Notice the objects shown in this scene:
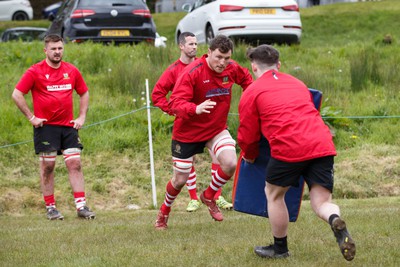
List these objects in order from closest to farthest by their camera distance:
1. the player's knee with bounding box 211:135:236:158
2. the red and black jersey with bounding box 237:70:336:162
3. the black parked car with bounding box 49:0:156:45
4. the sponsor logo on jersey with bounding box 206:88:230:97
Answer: the red and black jersey with bounding box 237:70:336:162, the sponsor logo on jersey with bounding box 206:88:230:97, the player's knee with bounding box 211:135:236:158, the black parked car with bounding box 49:0:156:45

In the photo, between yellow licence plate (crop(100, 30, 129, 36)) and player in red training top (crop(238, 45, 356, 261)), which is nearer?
player in red training top (crop(238, 45, 356, 261))

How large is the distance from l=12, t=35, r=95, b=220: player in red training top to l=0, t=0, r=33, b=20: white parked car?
1106 inches

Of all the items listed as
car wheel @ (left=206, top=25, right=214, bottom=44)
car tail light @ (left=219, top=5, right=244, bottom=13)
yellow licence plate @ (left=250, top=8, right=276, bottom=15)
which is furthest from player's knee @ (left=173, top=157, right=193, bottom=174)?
car wheel @ (left=206, top=25, right=214, bottom=44)

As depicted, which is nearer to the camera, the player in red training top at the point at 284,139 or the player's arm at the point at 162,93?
the player in red training top at the point at 284,139

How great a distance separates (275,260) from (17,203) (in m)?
6.33

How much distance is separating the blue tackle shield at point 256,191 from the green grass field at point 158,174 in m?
0.34

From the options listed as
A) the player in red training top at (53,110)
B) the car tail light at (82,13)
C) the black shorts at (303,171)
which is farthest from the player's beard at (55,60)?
the car tail light at (82,13)

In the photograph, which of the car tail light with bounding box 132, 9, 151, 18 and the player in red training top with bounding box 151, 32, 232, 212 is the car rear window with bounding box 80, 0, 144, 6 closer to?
the car tail light with bounding box 132, 9, 151, 18

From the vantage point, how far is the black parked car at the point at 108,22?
19.7 metres

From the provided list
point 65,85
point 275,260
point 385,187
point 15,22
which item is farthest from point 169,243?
point 15,22

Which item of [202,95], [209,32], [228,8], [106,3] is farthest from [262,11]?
[202,95]

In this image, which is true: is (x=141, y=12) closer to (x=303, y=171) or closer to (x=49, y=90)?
(x=49, y=90)

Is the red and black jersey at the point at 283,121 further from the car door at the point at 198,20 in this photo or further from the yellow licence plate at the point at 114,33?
the car door at the point at 198,20

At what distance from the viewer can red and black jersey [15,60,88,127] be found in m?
10.7
